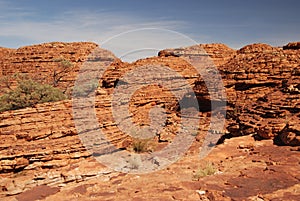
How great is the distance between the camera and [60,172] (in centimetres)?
1045

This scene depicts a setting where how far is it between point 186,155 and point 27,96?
35.5 feet

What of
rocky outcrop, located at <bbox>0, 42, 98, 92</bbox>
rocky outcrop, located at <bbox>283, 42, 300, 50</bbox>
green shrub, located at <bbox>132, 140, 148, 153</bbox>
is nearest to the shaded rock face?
rocky outcrop, located at <bbox>283, 42, 300, 50</bbox>

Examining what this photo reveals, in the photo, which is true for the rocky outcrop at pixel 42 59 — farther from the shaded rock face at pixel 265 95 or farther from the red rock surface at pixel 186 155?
the shaded rock face at pixel 265 95

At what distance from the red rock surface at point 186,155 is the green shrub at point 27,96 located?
4.86 m

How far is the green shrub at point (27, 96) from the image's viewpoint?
16734 mm

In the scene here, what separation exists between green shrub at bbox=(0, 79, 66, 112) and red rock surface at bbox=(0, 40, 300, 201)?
486 centimetres

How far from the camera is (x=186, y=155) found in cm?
1174

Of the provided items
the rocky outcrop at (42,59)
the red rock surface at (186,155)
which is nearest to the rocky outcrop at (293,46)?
the red rock surface at (186,155)

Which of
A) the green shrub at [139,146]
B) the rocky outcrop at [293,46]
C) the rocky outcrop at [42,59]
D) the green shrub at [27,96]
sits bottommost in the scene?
the green shrub at [139,146]

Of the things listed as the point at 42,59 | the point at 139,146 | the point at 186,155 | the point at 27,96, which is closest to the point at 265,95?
the point at 186,155

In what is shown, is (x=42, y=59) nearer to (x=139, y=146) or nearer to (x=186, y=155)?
(x=139, y=146)

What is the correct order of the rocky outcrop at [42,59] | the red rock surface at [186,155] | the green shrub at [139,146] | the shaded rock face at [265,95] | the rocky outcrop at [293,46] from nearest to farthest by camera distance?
the red rock surface at [186,155], the shaded rock face at [265,95], the green shrub at [139,146], the rocky outcrop at [293,46], the rocky outcrop at [42,59]

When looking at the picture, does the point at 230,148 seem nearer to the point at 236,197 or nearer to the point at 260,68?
the point at 236,197

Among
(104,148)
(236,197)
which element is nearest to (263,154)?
(236,197)
